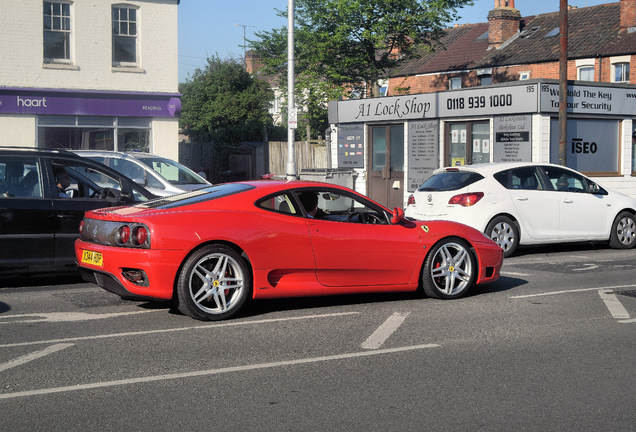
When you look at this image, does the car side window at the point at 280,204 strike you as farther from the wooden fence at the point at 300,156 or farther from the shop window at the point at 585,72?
the shop window at the point at 585,72

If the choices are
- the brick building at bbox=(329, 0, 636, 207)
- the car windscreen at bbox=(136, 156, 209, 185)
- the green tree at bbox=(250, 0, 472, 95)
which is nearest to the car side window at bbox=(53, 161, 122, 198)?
the car windscreen at bbox=(136, 156, 209, 185)

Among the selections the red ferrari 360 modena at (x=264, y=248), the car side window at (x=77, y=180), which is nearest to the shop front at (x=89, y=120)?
the car side window at (x=77, y=180)

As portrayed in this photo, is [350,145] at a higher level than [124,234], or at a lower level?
higher

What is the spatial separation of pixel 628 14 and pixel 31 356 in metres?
38.0

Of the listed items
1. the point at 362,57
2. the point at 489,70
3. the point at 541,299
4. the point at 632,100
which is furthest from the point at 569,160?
the point at 489,70

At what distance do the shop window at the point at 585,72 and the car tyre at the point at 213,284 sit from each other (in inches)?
1377

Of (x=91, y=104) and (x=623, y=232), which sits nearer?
(x=623, y=232)

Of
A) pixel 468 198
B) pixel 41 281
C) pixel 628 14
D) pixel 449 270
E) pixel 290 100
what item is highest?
pixel 628 14

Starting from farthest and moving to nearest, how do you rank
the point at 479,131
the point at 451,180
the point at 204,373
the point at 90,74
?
1. the point at 90,74
2. the point at 479,131
3. the point at 451,180
4. the point at 204,373

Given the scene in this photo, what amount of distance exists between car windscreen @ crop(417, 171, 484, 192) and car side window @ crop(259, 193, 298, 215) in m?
5.87

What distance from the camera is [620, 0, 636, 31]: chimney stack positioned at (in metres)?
37.8

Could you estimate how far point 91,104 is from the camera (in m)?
25.7

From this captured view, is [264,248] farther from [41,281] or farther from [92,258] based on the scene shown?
[41,281]

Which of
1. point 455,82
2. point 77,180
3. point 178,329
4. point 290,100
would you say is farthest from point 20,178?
point 455,82
